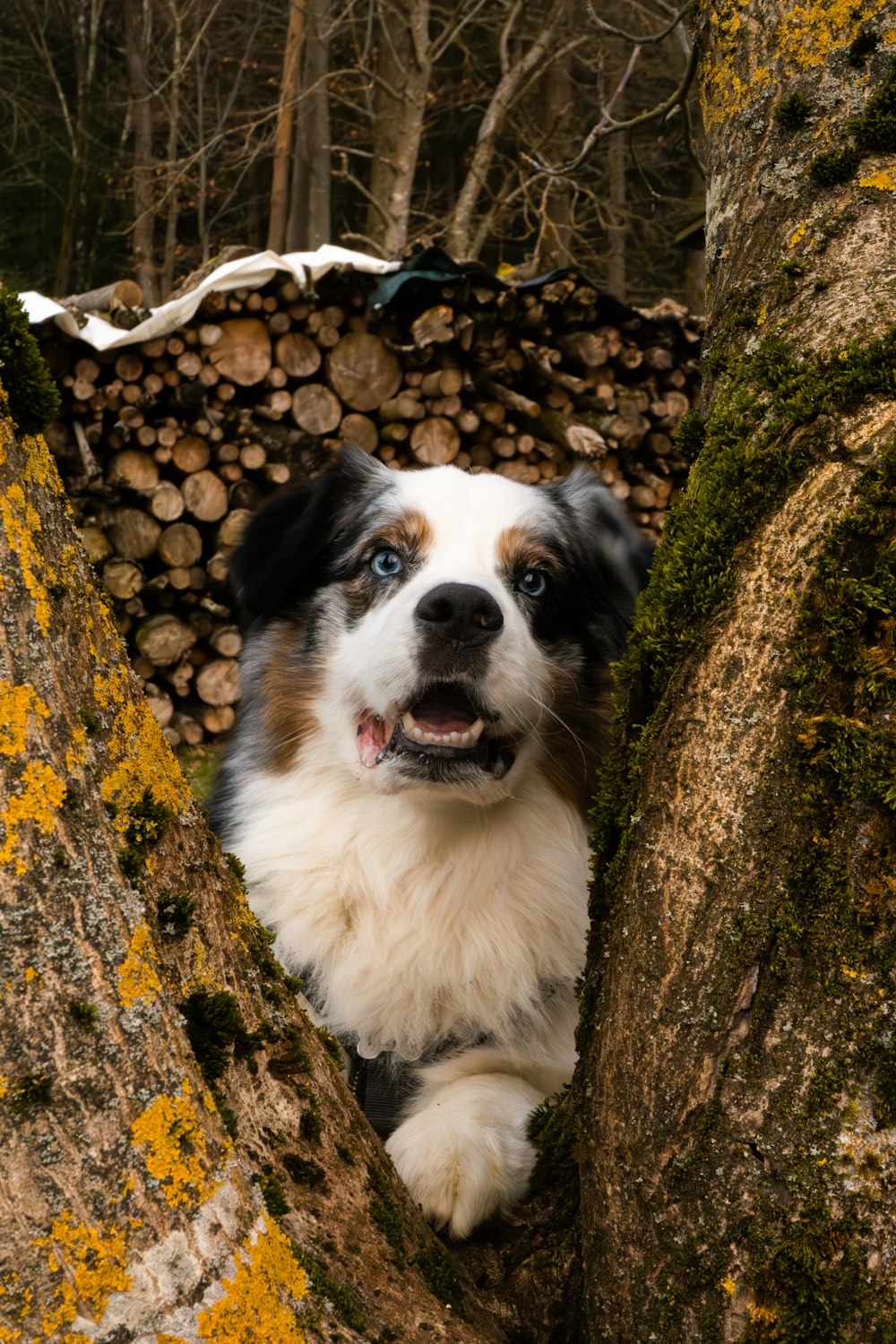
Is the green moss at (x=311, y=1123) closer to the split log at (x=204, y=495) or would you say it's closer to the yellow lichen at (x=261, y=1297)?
the yellow lichen at (x=261, y=1297)

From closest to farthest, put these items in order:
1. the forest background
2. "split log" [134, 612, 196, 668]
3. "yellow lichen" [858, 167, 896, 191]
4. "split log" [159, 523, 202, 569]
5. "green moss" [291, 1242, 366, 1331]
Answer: "green moss" [291, 1242, 366, 1331] < "yellow lichen" [858, 167, 896, 191] < "split log" [159, 523, 202, 569] < "split log" [134, 612, 196, 668] < the forest background

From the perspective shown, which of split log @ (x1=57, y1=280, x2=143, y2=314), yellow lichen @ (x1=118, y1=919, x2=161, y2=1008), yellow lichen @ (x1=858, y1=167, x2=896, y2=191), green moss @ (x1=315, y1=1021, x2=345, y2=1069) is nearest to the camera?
yellow lichen @ (x1=118, y1=919, x2=161, y2=1008)

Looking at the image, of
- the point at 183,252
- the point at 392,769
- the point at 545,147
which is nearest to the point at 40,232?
the point at 183,252

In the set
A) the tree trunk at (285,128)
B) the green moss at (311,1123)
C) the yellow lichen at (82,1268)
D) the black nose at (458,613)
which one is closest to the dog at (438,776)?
the black nose at (458,613)

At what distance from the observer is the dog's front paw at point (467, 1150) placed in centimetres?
188

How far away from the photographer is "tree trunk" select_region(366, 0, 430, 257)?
10.5 metres

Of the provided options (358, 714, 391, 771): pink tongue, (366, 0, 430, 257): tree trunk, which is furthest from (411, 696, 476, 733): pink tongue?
(366, 0, 430, 257): tree trunk

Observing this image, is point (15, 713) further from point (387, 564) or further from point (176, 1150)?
point (387, 564)

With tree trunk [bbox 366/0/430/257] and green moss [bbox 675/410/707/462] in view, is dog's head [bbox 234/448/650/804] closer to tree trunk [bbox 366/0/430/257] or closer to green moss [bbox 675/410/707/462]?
green moss [bbox 675/410/707/462]

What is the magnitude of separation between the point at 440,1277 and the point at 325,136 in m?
12.1

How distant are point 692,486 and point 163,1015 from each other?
1.04m

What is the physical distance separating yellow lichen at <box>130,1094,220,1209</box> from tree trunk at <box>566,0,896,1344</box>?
1.90 feet

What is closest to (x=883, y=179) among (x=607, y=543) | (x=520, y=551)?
(x=520, y=551)

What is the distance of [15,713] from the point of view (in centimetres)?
117
